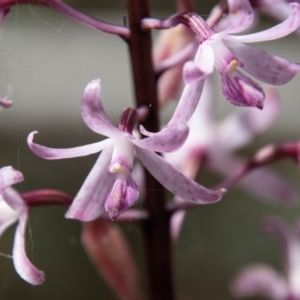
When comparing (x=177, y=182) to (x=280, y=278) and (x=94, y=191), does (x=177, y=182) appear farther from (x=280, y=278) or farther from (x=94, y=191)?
(x=280, y=278)

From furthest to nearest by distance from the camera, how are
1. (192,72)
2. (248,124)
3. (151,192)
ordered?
(248,124) → (151,192) → (192,72)

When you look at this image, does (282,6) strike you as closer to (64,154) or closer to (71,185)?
(64,154)

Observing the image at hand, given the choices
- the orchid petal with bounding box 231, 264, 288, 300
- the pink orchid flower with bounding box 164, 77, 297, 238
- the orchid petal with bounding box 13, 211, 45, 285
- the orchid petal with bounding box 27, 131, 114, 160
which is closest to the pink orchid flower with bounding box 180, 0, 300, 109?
the orchid petal with bounding box 27, 131, 114, 160

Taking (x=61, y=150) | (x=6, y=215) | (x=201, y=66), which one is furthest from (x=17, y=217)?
(x=201, y=66)

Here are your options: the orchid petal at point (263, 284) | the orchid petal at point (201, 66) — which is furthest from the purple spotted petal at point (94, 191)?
the orchid petal at point (263, 284)

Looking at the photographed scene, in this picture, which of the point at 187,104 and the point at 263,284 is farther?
the point at 263,284

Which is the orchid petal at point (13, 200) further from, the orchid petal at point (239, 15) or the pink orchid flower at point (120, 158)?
the orchid petal at point (239, 15)

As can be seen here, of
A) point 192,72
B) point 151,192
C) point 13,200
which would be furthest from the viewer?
point 151,192
